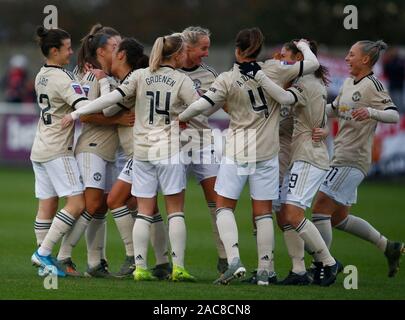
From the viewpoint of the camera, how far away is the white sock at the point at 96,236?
11398 millimetres

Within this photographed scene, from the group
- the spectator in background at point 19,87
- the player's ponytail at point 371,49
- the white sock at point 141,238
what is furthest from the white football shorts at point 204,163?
the spectator in background at point 19,87

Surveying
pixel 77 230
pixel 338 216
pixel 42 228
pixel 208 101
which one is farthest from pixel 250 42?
pixel 42 228

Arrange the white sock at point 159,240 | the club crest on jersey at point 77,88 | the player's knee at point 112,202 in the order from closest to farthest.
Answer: the club crest on jersey at point 77,88 < the player's knee at point 112,202 < the white sock at point 159,240

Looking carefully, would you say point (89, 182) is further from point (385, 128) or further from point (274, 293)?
point (385, 128)

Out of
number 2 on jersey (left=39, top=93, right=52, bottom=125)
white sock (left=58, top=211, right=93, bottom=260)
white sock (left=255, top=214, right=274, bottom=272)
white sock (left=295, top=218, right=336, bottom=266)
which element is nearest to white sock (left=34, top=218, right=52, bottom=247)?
white sock (left=58, top=211, right=93, bottom=260)

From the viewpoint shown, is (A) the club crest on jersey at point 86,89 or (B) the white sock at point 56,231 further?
(A) the club crest on jersey at point 86,89

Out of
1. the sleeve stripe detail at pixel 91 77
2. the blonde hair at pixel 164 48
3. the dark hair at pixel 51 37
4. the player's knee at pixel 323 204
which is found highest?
the dark hair at pixel 51 37

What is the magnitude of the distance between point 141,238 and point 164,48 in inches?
73.7

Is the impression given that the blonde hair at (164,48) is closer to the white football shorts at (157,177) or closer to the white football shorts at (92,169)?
the white football shorts at (157,177)

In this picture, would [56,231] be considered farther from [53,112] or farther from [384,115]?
[384,115]

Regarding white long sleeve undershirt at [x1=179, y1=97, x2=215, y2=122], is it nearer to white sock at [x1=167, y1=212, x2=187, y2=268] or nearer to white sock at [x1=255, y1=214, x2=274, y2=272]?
white sock at [x1=167, y1=212, x2=187, y2=268]

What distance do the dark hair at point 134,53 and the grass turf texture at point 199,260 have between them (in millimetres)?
2212

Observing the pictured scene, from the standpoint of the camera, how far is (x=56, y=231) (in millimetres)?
10883

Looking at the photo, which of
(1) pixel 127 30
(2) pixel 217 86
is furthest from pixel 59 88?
(1) pixel 127 30
